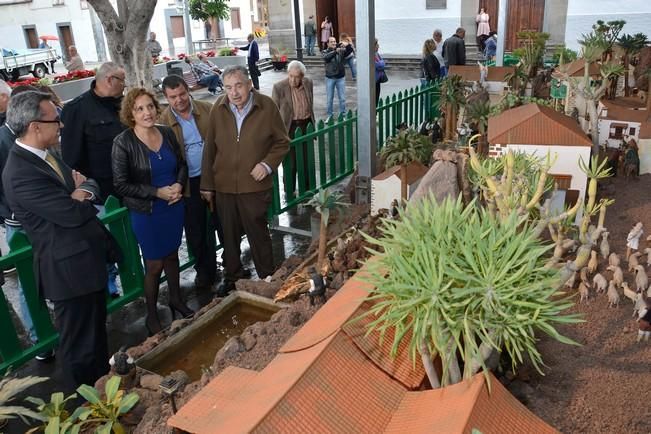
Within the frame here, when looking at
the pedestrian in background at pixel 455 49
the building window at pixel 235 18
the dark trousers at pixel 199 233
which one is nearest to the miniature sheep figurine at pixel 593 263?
the dark trousers at pixel 199 233

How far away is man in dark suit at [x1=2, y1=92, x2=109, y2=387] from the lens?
120 inches

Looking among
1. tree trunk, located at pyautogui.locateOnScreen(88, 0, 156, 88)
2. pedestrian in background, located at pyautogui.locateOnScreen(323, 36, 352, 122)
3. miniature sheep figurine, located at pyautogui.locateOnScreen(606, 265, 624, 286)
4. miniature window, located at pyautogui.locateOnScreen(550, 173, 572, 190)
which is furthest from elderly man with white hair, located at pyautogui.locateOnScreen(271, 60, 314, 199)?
pedestrian in background, located at pyautogui.locateOnScreen(323, 36, 352, 122)

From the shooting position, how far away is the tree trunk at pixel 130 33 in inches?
319

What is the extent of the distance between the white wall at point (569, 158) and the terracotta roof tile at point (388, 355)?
2.39m

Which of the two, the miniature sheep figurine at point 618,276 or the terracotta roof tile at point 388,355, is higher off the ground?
the terracotta roof tile at point 388,355

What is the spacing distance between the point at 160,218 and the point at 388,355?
2591 mm

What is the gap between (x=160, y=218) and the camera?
163 inches

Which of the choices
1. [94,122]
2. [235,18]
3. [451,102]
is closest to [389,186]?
[94,122]

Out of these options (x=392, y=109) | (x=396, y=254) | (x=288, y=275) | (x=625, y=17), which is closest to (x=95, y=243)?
(x=288, y=275)

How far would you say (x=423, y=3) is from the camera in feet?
69.1

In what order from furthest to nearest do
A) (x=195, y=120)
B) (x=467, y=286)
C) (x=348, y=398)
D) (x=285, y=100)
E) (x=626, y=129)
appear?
(x=285, y=100), (x=626, y=129), (x=195, y=120), (x=348, y=398), (x=467, y=286)

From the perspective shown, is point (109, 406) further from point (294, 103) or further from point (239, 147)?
point (294, 103)

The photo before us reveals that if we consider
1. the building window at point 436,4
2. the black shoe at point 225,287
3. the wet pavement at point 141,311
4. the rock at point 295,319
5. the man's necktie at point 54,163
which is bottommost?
the wet pavement at point 141,311

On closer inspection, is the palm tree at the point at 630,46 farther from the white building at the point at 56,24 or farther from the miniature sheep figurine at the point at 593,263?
the white building at the point at 56,24
